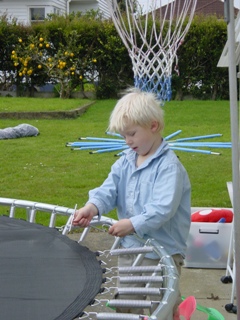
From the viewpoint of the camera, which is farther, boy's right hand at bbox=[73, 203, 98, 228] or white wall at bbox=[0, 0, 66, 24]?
white wall at bbox=[0, 0, 66, 24]

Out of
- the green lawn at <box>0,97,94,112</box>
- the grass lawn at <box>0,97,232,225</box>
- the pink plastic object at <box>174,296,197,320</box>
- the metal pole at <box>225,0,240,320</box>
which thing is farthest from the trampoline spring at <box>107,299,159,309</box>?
the green lawn at <box>0,97,94,112</box>

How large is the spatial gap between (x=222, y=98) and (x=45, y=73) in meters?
4.51

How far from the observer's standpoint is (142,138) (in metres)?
2.23

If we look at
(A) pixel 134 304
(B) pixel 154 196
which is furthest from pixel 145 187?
(A) pixel 134 304

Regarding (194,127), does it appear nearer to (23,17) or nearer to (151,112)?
(151,112)

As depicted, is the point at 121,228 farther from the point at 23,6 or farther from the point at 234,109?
the point at 23,6

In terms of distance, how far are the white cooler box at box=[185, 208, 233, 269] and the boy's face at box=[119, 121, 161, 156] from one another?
1.63m

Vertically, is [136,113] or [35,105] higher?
[136,113]

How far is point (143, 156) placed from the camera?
2336 mm

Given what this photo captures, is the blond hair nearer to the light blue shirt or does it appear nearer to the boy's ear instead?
the boy's ear

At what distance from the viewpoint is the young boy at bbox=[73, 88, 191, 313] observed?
2125mm

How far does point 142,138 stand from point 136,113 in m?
0.11

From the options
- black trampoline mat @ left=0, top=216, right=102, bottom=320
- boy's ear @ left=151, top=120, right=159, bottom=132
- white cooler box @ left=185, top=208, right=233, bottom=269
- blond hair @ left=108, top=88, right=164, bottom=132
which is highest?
blond hair @ left=108, top=88, right=164, bottom=132

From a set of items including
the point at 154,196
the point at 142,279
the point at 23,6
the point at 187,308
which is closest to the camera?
the point at 142,279
